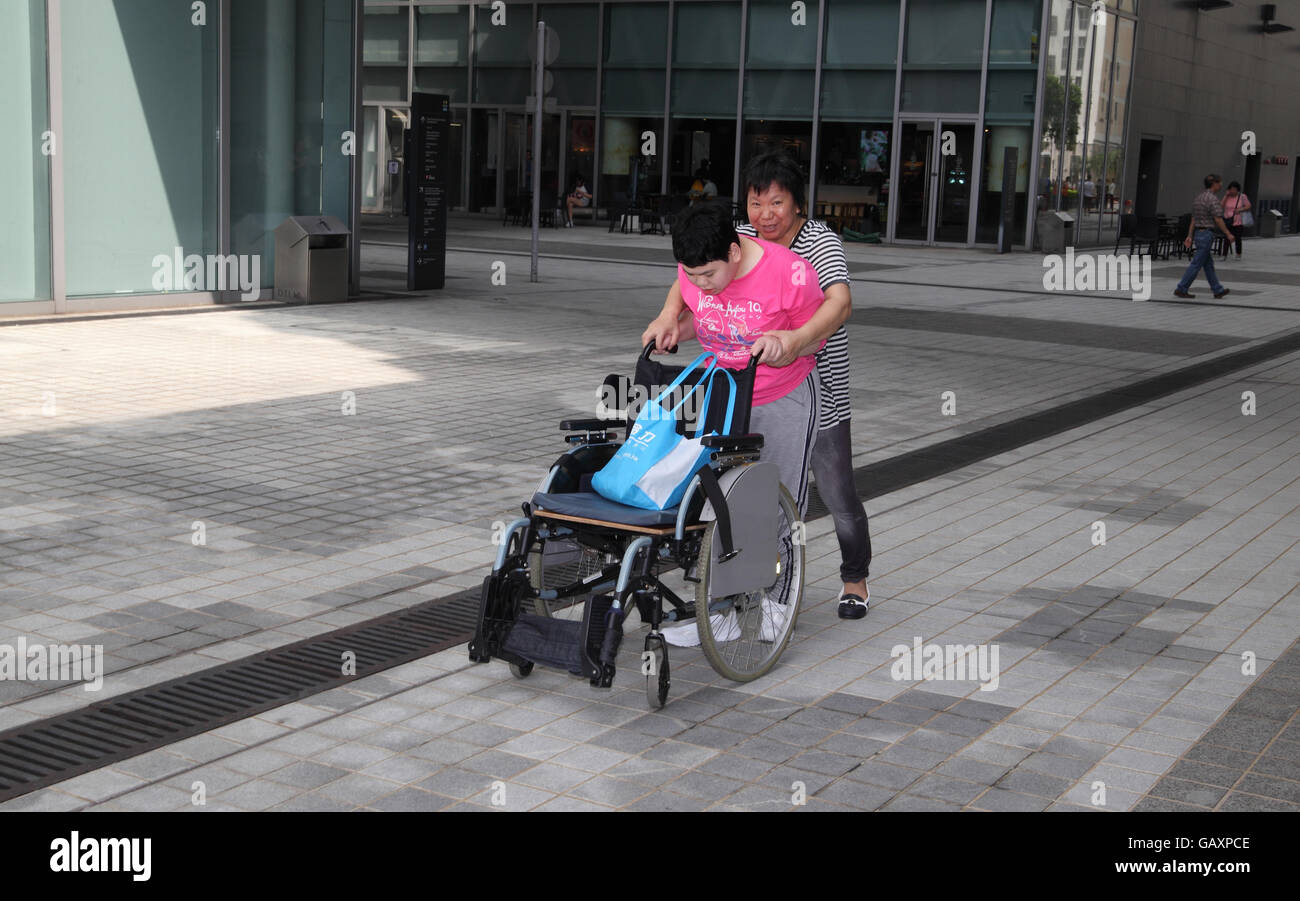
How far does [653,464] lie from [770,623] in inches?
34.8

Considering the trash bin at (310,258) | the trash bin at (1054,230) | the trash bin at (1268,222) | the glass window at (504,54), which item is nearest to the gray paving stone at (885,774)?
the trash bin at (310,258)

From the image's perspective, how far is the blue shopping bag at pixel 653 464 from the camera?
4.61 metres

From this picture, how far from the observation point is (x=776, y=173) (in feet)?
16.7

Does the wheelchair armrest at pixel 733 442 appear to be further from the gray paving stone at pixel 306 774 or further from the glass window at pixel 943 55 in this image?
the glass window at pixel 943 55

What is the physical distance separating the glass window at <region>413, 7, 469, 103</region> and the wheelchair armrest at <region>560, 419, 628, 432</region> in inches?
1258

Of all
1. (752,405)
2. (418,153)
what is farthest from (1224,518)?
(418,153)

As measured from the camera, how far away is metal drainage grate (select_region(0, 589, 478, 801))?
4113 mm

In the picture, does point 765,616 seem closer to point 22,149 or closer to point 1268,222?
point 22,149

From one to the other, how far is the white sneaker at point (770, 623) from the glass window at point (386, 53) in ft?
108

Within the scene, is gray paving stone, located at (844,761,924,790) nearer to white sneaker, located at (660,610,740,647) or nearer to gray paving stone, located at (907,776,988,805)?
gray paving stone, located at (907,776,988,805)

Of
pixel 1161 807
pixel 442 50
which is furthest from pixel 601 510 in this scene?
pixel 442 50

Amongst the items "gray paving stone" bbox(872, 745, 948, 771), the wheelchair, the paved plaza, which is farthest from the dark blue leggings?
"gray paving stone" bbox(872, 745, 948, 771)

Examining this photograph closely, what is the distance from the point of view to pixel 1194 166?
3709 centimetres
